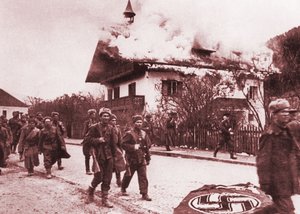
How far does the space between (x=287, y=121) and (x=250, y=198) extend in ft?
3.31

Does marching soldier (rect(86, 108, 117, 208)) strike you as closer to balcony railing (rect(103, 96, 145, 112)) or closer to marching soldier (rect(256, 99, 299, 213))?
marching soldier (rect(256, 99, 299, 213))

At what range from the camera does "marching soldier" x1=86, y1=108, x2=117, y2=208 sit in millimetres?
6297

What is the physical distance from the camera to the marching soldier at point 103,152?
6297 millimetres

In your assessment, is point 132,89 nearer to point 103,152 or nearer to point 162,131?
point 162,131

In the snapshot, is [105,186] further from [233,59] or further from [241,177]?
[233,59]

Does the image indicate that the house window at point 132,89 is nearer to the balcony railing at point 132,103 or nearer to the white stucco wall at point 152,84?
the balcony railing at point 132,103

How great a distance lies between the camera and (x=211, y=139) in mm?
15727

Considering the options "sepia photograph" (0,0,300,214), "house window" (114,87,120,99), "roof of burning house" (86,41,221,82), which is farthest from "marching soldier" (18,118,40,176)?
"house window" (114,87,120,99)

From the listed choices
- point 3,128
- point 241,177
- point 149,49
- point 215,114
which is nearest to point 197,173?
point 241,177

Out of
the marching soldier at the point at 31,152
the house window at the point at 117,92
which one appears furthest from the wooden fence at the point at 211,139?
the house window at the point at 117,92

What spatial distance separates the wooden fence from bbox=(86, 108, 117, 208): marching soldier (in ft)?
26.6

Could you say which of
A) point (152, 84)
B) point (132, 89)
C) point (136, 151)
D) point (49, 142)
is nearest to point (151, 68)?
point (152, 84)

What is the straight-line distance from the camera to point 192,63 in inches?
886

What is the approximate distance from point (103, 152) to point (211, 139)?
9869 mm
